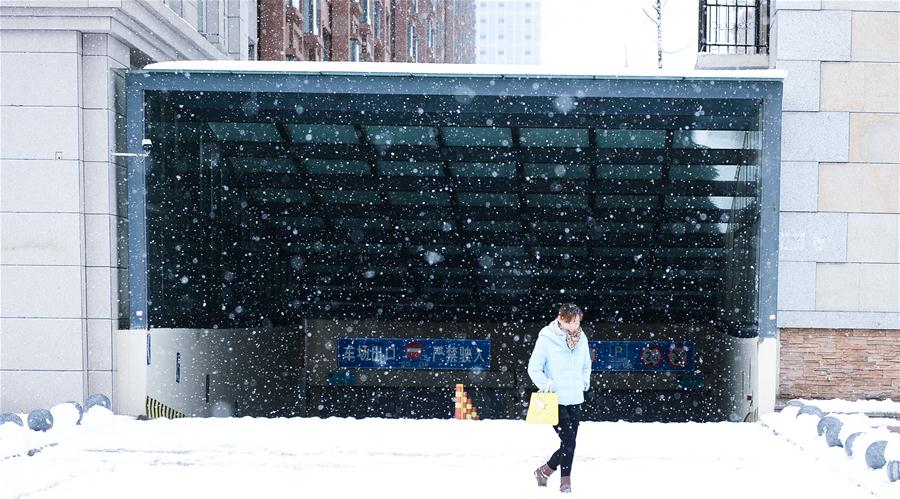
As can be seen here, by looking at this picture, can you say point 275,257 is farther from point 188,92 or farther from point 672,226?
point 672,226

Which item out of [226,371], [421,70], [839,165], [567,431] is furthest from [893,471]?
[226,371]

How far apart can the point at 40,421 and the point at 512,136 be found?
847 cm

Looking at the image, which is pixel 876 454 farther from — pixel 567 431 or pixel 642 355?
pixel 642 355

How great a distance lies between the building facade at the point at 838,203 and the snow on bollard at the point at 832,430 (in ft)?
6.75

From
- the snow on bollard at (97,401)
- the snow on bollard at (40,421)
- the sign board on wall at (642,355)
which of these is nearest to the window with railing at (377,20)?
the sign board on wall at (642,355)

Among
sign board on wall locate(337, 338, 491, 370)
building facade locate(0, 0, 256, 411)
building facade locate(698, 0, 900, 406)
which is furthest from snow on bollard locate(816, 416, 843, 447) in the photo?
sign board on wall locate(337, 338, 491, 370)

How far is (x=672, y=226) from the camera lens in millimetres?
15750

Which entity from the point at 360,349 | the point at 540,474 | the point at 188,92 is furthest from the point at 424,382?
the point at 540,474

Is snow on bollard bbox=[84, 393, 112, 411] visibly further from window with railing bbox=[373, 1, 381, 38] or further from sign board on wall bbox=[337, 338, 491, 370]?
window with railing bbox=[373, 1, 381, 38]

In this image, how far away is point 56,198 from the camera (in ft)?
35.1

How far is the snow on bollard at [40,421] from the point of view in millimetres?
9109

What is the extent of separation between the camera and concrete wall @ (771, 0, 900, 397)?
10906mm

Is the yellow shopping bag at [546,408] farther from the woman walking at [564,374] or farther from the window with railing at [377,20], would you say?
the window with railing at [377,20]

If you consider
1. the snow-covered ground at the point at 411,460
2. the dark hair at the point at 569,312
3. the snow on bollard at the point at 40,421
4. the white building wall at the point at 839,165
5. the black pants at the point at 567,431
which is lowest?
the snow-covered ground at the point at 411,460
